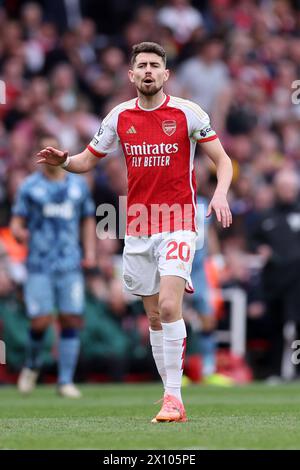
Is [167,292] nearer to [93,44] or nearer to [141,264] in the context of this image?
[141,264]

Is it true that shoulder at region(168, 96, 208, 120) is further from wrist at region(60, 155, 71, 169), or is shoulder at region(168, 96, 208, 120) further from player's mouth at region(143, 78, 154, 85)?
wrist at region(60, 155, 71, 169)

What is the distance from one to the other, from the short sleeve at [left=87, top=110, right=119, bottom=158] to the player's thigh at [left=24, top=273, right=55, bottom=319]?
389cm

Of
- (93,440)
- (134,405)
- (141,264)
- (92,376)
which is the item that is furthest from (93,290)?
(93,440)

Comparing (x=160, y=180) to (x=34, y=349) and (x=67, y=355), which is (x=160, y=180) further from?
(x=34, y=349)

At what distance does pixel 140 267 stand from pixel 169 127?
99 cm

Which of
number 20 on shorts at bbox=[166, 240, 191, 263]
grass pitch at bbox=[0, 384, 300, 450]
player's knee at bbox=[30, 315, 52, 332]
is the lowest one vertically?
grass pitch at bbox=[0, 384, 300, 450]

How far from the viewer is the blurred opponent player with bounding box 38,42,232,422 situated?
845 cm

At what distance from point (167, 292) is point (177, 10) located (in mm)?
12812

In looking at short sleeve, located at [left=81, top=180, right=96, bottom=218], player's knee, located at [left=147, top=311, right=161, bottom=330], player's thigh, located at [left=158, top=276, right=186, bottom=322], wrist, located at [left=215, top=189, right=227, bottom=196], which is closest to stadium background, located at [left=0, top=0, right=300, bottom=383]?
short sleeve, located at [left=81, top=180, right=96, bottom=218]

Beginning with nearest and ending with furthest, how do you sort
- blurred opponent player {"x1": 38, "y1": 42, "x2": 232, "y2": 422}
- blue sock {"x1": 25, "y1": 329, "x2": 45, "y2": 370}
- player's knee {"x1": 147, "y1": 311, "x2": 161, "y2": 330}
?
blurred opponent player {"x1": 38, "y1": 42, "x2": 232, "y2": 422} < player's knee {"x1": 147, "y1": 311, "x2": 161, "y2": 330} < blue sock {"x1": 25, "y1": 329, "x2": 45, "y2": 370}

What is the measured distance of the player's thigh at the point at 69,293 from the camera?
12750mm

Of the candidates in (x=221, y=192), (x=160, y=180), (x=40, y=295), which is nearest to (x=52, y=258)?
(x=40, y=295)

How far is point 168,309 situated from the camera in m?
8.32

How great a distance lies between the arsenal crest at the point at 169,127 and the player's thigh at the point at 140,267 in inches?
29.2
